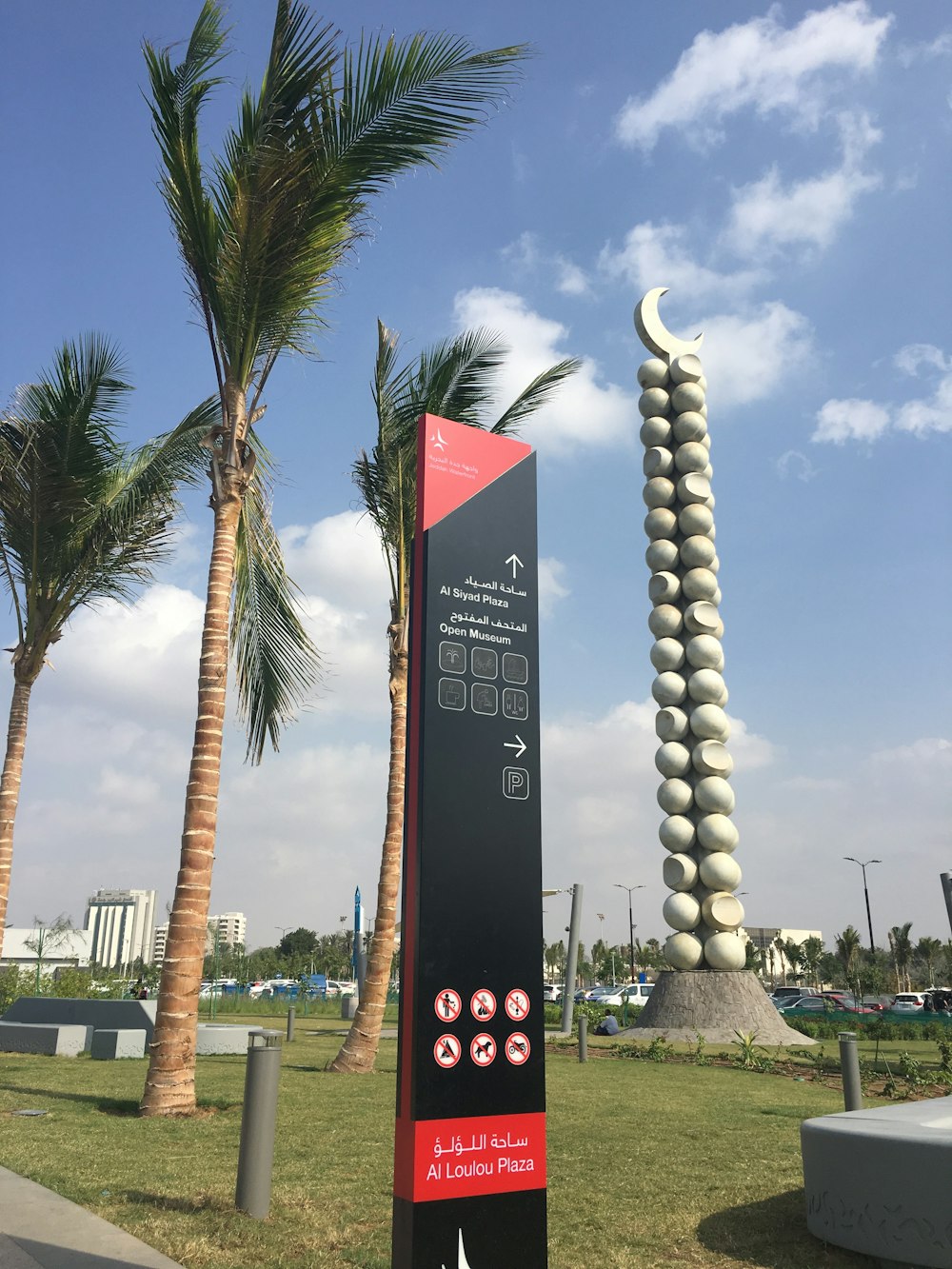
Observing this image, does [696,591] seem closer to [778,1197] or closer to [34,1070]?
[34,1070]

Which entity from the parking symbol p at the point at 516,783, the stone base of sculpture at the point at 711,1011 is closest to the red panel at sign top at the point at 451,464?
the parking symbol p at the point at 516,783

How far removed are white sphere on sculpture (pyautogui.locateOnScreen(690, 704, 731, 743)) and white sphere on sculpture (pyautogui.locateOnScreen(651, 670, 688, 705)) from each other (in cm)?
70

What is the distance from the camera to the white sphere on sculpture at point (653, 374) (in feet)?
104

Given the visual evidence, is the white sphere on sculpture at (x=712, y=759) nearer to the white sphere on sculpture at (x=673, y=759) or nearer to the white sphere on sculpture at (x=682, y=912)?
the white sphere on sculpture at (x=673, y=759)

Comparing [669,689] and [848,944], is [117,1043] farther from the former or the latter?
[848,944]

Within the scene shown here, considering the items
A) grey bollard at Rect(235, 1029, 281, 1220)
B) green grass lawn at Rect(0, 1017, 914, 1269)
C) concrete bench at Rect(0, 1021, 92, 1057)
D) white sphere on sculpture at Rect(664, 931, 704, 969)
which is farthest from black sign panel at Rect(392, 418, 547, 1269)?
white sphere on sculpture at Rect(664, 931, 704, 969)

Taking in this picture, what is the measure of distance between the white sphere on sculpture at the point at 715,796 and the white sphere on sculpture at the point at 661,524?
7734 millimetres

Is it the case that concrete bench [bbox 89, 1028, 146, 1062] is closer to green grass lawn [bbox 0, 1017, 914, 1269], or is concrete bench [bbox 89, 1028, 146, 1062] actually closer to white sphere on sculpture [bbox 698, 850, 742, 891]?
green grass lawn [bbox 0, 1017, 914, 1269]

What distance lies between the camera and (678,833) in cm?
2792

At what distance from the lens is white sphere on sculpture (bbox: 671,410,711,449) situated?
30.7 m

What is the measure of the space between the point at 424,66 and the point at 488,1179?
9745 millimetres

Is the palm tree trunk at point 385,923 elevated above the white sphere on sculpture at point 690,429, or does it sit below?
below

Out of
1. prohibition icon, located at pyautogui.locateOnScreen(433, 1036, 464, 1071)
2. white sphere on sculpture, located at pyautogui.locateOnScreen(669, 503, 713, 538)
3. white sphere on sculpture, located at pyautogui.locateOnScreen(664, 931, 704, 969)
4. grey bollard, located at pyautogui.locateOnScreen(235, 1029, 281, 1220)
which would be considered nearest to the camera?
prohibition icon, located at pyautogui.locateOnScreen(433, 1036, 464, 1071)

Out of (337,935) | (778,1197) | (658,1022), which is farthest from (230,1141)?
(337,935)
